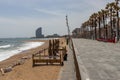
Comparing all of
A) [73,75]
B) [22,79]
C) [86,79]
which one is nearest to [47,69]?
[22,79]

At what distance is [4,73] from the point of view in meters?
25.0

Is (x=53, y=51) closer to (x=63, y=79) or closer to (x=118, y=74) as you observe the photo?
(x=63, y=79)

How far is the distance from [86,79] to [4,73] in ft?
53.0

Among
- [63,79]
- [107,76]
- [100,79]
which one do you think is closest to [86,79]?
[100,79]

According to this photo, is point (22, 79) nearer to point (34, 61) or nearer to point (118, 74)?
point (34, 61)

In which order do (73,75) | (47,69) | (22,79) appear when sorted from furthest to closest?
(47,69), (22,79), (73,75)

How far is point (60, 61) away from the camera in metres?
25.0

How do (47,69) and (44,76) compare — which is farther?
(47,69)

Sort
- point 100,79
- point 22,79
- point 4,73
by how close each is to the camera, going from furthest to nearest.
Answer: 1. point 4,73
2. point 22,79
3. point 100,79

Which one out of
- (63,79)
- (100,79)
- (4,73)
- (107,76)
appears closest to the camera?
(100,79)

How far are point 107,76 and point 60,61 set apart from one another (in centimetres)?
1268

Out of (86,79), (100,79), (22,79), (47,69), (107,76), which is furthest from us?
(47,69)

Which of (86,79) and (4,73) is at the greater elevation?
(86,79)

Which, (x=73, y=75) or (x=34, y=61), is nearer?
(x=73, y=75)
